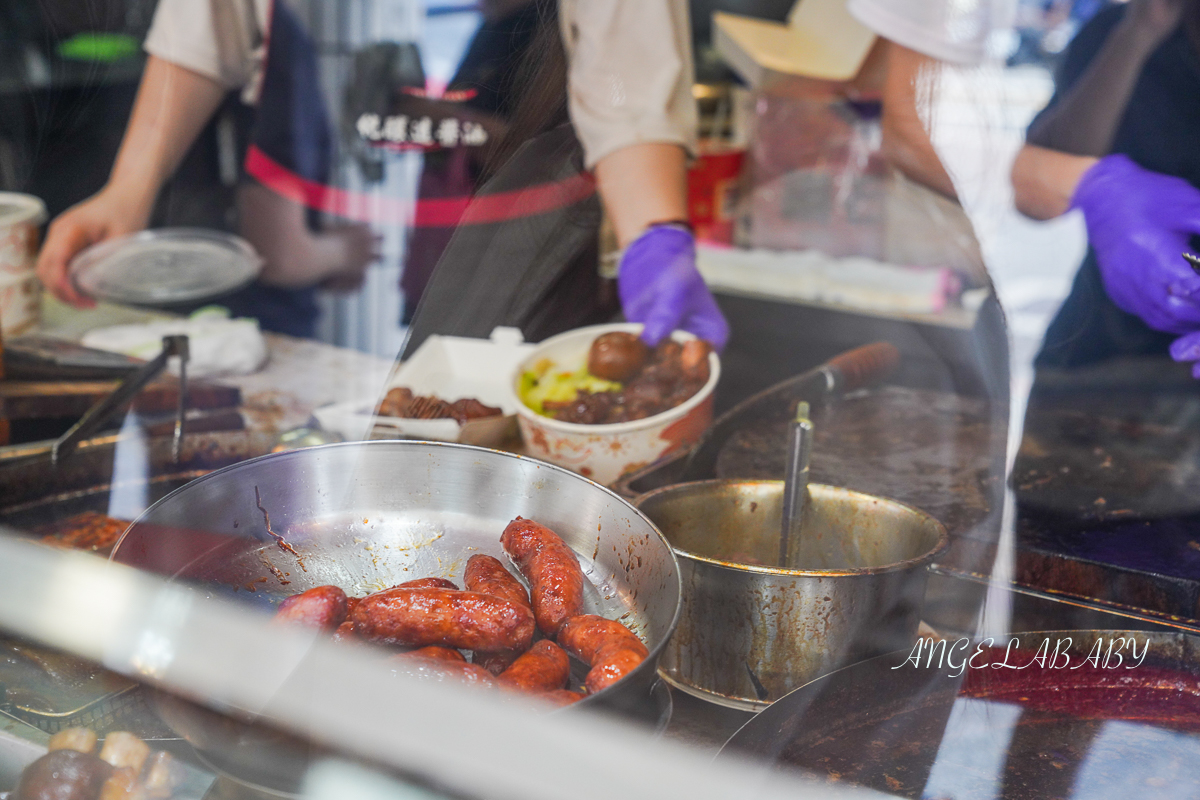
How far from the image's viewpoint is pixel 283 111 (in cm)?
282

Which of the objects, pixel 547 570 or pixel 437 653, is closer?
pixel 437 653

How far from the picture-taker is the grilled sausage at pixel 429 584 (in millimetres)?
907

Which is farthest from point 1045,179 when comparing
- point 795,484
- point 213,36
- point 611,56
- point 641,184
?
point 213,36

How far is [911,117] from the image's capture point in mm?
2586

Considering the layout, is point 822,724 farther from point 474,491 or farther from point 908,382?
point 908,382

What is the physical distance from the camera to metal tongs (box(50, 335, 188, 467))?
1544mm

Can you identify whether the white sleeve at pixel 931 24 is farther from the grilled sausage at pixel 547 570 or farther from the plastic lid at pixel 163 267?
the plastic lid at pixel 163 267

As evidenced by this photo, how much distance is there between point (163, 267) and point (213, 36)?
0.72 meters

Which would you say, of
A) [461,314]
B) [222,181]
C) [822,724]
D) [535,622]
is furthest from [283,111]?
[822,724]

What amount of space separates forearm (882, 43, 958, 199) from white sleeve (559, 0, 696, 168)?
0.66 m

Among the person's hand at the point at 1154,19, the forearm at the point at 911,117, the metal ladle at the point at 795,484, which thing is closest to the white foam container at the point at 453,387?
the metal ladle at the point at 795,484

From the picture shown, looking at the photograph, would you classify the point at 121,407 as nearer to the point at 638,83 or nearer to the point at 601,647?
the point at 601,647

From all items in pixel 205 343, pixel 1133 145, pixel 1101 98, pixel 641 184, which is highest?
pixel 1101 98

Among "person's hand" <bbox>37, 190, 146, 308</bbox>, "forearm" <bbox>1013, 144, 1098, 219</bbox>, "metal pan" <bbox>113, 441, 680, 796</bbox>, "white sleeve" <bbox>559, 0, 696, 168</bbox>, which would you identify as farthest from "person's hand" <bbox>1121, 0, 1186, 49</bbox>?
"person's hand" <bbox>37, 190, 146, 308</bbox>
